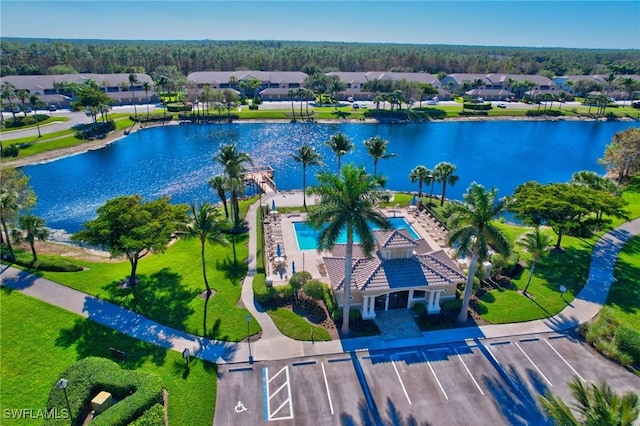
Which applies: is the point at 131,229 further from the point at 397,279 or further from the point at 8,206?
the point at 397,279

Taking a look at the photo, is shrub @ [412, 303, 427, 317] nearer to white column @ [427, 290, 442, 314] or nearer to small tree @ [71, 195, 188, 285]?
white column @ [427, 290, 442, 314]

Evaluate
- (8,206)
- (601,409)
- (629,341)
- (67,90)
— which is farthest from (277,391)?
(67,90)

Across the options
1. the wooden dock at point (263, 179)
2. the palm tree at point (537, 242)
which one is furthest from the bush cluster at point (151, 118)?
the palm tree at point (537, 242)

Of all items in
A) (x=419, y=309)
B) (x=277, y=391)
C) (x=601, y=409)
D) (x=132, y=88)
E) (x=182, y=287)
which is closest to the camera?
(x=601, y=409)

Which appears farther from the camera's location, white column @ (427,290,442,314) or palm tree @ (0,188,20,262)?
palm tree @ (0,188,20,262)

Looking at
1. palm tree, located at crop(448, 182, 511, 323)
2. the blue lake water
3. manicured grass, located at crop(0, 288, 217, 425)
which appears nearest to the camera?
manicured grass, located at crop(0, 288, 217, 425)

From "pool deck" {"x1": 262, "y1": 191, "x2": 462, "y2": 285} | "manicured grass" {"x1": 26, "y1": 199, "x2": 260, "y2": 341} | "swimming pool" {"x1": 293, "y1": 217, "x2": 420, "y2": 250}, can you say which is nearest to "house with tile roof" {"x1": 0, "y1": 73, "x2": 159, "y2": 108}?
"pool deck" {"x1": 262, "y1": 191, "x2": 462, "y2": 285}

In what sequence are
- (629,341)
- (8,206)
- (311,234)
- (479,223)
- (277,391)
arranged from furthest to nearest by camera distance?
(311,234) → (8,206) → (479,223) → (629,341) → (277,391)

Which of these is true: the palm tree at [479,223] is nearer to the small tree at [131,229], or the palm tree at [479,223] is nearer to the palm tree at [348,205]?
the palm tree at [348,205]
